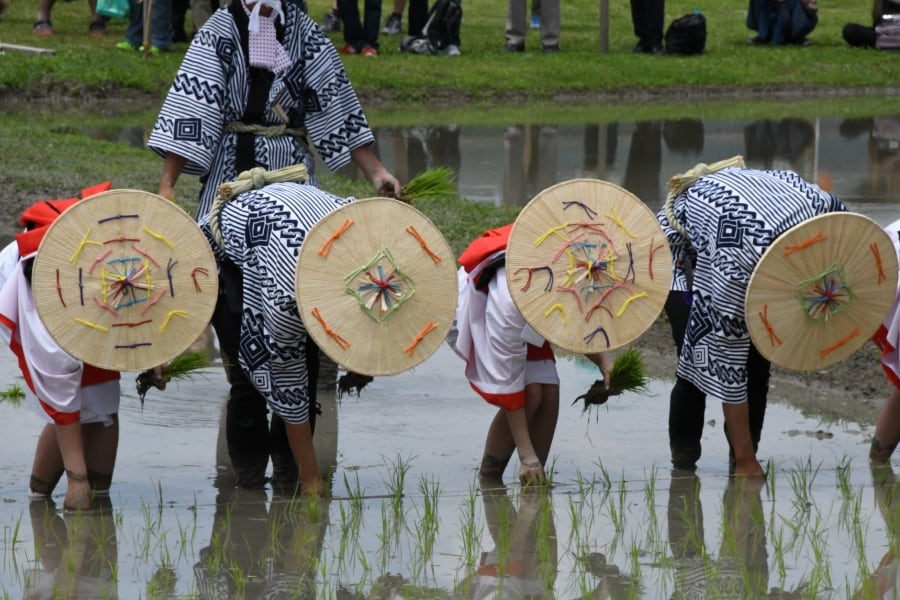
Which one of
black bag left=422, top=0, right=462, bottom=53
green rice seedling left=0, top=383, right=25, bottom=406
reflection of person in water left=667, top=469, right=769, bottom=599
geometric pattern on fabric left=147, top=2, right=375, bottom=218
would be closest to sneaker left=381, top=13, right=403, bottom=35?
black bag left=422, top=0, right=462, bottom=53

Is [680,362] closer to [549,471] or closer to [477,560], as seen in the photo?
[549,471]

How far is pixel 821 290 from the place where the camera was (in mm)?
5508

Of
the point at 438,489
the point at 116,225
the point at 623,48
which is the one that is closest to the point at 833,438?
the point at 438,489

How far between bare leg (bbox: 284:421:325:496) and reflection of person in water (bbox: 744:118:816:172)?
353 inches

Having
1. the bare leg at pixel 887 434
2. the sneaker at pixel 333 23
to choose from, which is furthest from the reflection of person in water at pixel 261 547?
the sneaker at pixel 333 23

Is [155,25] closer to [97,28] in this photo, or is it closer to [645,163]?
[97,28]

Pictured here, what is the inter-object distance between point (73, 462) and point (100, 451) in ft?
0.87

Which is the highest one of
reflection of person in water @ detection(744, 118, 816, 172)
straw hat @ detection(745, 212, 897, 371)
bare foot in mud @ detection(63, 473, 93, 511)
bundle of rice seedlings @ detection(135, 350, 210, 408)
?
straw hat @ detection(745, 212, 897, 371)

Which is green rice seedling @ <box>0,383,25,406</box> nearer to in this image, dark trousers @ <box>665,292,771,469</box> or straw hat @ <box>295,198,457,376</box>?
straw hat @ <box>295,198,457,376</box>

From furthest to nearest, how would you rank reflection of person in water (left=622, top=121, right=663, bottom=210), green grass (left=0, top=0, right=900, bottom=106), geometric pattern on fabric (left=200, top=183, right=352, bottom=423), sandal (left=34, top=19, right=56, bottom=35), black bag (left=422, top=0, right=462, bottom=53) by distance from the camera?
black bag (left=422, top=0, right=462, bottom=53) < sandal (left=34, top=19, right=56, bottom=35) < green grass (left=0, top=0, right=900, bottom=106) < reflection of person in water (left=622, top=121, right=663, bottom=210) < geometric pattern on fabric (left=200, top=183, right=352, bottom=423)

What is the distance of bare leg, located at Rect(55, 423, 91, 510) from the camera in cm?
535

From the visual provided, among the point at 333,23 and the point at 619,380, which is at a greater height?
the point at 619,380

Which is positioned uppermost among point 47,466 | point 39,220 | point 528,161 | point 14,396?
point 39,220

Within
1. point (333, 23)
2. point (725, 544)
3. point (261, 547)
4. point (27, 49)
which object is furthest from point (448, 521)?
point (333, 23)
